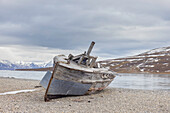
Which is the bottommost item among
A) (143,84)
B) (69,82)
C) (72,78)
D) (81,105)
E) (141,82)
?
(141,82)

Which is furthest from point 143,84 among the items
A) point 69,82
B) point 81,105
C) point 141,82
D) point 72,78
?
point 81,105

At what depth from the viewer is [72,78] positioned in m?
20.1

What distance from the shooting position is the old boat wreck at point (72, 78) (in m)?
18.6

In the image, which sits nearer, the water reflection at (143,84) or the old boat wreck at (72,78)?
the old boat wreck at (72,78)

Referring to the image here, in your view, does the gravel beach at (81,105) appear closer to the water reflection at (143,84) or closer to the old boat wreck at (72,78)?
the old boat wreck at (72,78)

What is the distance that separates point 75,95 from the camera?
71.5 ft

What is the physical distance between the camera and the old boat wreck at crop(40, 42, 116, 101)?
18.6 metres

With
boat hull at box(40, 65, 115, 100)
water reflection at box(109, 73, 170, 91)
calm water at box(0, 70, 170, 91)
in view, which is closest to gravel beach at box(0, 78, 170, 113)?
boat hull at box(40, 65, 115, 100)

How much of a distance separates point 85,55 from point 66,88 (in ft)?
17.1

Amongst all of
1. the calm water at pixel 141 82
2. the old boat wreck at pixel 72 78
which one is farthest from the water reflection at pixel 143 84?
the old boat wreck at pixel 72 78

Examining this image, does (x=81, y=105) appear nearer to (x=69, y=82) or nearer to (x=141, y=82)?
(x=69, y=82)

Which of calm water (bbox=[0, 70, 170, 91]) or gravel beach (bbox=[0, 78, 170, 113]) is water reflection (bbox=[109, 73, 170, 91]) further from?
gravel beach (bbox=[0, 78, 170, 113])

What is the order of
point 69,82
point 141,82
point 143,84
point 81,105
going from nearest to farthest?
point 81,105, point 69,82, point 143,84, point 141,82

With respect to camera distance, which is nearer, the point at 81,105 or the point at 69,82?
the point at 81,105
